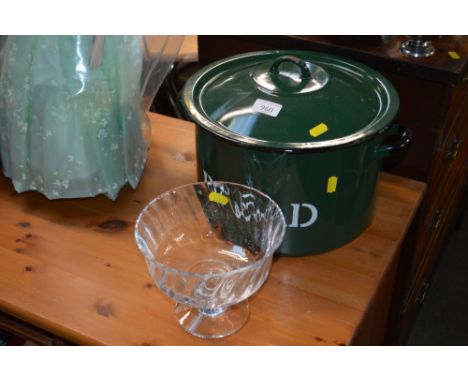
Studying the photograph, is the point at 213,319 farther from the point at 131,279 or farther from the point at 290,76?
the point at 290,76

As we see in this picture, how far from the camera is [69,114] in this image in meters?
0.91

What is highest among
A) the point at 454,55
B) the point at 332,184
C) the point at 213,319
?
the point at 454,55

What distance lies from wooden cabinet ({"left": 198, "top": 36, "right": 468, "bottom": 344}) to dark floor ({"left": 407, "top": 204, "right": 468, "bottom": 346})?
0.40 m

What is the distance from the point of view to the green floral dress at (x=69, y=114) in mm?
890

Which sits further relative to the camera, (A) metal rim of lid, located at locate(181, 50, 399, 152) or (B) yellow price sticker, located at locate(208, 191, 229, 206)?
(B) yellow price sticker, located at locate(208, 191, 229, 206)

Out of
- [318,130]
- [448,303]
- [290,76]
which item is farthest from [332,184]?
[448,303]

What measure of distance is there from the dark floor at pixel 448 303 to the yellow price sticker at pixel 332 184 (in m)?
0.91

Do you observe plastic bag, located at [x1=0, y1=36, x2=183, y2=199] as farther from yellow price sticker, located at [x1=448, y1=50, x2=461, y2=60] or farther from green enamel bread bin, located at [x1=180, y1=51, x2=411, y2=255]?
yellow price sticker, located at [x1=448, y1=50, x2=461, y2=60]

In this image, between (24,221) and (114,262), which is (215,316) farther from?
(24,221)

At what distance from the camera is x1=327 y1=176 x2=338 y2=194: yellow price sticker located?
2.79 ft

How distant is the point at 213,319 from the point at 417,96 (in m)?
0.48

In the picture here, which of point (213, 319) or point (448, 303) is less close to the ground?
point (213, 319)

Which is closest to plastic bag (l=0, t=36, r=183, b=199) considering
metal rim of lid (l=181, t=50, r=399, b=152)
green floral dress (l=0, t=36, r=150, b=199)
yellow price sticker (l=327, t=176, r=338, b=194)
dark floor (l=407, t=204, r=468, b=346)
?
green floral dress (l=0, t=36, r=150, b=199)

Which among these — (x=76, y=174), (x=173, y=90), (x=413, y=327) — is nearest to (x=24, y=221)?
(x=76, y=174)
